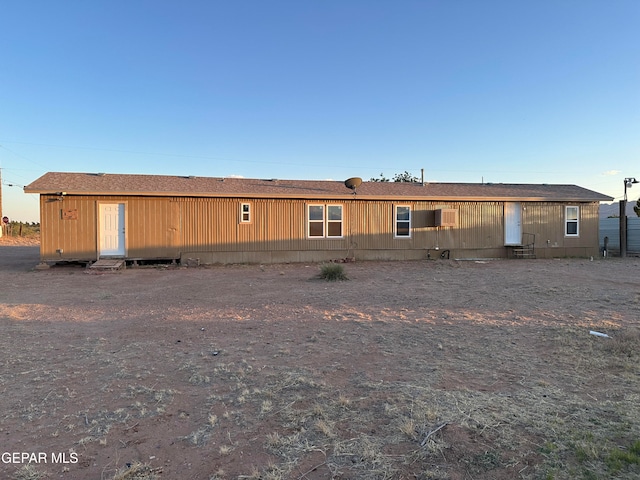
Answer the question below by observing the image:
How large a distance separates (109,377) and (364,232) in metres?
12.6

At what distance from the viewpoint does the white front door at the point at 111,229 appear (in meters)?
13.6

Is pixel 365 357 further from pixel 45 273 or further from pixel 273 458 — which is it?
pixel 45 273

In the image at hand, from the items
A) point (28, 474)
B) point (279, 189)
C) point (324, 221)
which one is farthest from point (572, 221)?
point (28, 474)

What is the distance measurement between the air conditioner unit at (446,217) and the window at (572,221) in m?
5.33

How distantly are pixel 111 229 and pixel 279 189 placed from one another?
20.1 ft

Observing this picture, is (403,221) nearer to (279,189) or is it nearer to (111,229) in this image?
(279,189)

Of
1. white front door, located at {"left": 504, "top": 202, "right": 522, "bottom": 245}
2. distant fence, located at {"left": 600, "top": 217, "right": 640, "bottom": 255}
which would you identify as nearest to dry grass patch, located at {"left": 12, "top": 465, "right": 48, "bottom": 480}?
white front door, located at {"left": 504, "top": 202, "right": 522, "bottom": 245}

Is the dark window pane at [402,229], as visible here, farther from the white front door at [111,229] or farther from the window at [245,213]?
the white front door at [111,229]

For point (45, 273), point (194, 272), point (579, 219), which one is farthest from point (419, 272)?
point (45, 273)

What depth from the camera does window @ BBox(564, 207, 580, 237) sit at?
56.2 ft

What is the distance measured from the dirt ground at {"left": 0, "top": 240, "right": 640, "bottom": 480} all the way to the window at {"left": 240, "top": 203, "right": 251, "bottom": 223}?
7.27 m

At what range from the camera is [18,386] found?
3613 mm

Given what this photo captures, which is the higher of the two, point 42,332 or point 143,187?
point 143,187

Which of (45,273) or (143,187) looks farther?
(143,187)
